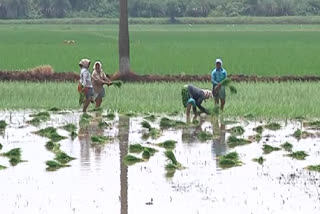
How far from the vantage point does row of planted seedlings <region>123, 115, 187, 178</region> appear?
43.7 ft

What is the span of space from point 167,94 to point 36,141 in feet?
23.4

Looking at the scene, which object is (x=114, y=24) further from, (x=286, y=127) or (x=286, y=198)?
(x=286, y=198)

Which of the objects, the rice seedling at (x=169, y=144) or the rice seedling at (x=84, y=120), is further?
the rice seedling at (x=84, y=120)

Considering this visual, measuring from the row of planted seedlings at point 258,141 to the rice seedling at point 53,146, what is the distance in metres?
2.31

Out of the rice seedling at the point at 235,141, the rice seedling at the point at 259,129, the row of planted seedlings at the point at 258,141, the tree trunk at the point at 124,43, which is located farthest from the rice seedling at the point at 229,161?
the tree trunk at the point at 124,43

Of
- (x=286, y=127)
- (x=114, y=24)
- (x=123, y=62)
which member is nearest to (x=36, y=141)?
(x=286, y=127)

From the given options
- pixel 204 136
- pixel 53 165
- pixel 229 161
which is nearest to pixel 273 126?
pixel 204 136

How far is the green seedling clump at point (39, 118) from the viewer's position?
18281 millimetres

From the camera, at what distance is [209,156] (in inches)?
565

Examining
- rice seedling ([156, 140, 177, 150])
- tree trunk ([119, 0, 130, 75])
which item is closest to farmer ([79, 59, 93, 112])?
rice seedling ([156, 140, 177, 150])

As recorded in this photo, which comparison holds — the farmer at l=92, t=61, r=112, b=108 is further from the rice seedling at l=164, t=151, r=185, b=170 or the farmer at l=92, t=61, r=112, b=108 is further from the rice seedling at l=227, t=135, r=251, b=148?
the rice seedling at l=164, t=151, r=185, b=170

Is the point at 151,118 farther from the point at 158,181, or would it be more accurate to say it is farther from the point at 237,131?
the point at 158,181

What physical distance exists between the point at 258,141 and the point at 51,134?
3.14 meters

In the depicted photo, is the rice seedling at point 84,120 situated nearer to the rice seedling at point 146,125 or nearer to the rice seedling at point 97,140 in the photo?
the rice seedling at point 146,125
